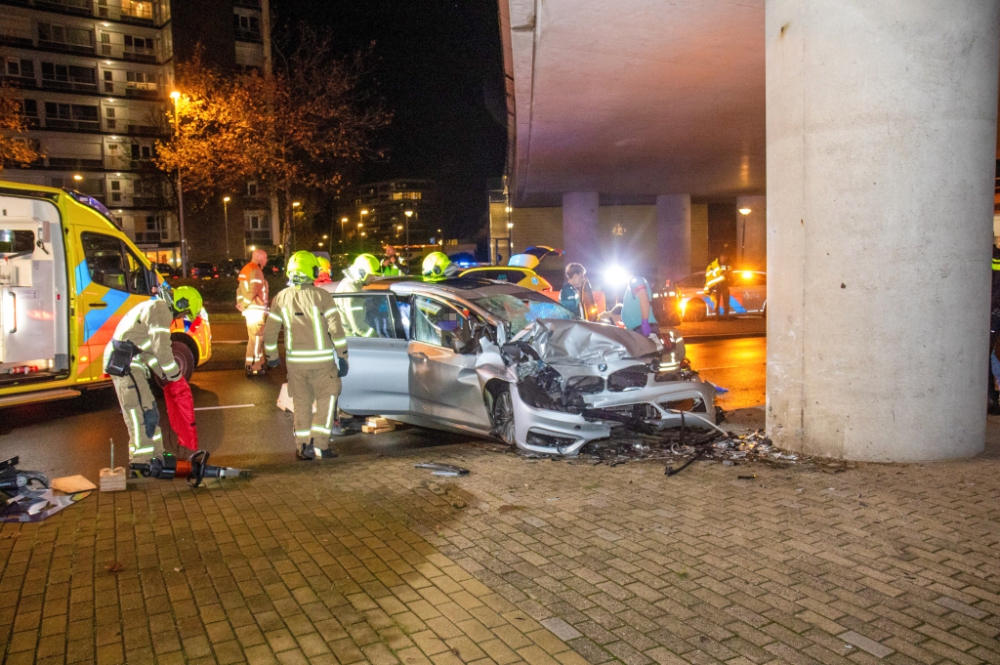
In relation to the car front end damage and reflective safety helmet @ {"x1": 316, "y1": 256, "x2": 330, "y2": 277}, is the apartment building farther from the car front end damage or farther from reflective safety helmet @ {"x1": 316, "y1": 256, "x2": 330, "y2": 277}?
the car front end damage

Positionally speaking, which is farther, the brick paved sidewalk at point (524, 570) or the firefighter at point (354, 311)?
the firefighter at point (354, 311)

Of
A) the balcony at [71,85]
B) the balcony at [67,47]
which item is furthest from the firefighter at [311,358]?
the balcony at [67,47]

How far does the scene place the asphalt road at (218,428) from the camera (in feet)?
25.5

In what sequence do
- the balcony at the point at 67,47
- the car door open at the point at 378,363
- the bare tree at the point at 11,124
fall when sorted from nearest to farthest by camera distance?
the car door open at the point at 378,363, the bare tree at the point at 11,124, the balcony at the point at 67,47

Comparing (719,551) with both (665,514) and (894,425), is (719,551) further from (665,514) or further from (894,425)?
(894,425)

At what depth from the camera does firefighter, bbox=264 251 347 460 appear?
7.25 metres

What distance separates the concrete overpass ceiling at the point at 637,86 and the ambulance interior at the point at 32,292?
20.8 feet

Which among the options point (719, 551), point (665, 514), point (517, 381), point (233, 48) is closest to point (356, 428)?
point (517, 381)

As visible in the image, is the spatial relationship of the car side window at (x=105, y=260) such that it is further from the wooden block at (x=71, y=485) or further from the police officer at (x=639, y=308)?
the police officer at (x=639, y=308)

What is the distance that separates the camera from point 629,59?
1218cm

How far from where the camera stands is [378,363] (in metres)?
8.19

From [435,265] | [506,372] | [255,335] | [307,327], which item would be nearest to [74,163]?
[255,335]

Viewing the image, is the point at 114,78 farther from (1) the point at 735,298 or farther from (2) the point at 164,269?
(1) the point at 735,298

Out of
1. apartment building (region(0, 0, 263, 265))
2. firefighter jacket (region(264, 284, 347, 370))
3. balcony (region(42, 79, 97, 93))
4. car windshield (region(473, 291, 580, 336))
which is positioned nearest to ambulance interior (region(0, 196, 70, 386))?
firefighter jacket (region(264, 284, 347, 370))
